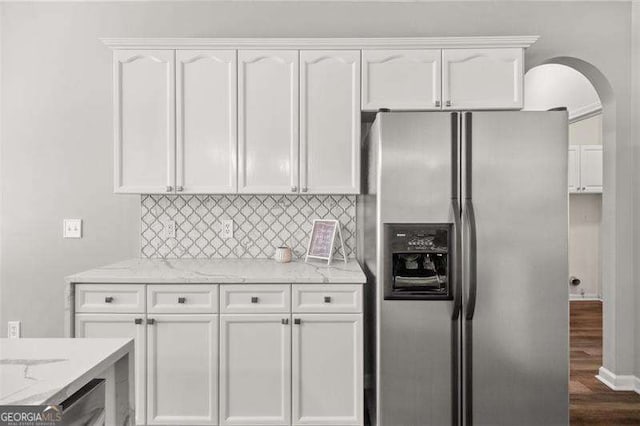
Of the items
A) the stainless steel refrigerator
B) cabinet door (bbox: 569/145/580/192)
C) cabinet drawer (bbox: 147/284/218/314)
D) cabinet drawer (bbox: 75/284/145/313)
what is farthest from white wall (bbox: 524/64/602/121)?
cabinet drawer (bbox: 75/284/145/313)

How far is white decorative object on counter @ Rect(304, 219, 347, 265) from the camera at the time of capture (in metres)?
2.59

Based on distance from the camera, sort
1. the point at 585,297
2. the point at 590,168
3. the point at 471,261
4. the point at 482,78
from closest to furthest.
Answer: the point at 471,261 → the point at 482,78 → the point at 590,168 → the point at 585,297

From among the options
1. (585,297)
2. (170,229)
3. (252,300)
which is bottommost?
(585,297)

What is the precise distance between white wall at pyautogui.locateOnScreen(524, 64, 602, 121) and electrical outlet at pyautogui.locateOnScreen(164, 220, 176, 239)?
3.71 m

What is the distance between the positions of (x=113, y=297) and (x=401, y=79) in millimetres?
2075

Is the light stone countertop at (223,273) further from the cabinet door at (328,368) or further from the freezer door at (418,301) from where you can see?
the freezer door at (418,301)

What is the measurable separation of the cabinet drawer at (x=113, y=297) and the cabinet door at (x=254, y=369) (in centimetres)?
48

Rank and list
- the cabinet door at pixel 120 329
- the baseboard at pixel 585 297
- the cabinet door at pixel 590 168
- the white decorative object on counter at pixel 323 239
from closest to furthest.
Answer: the cabinet door at pixel 120 329, the white decorative object on counter at pixel 323 239, the cabinet door at pixel 590 168, the baseboard at pixel 585 297

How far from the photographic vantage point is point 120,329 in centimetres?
214

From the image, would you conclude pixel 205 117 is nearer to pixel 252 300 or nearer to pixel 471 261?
pixel 252 300

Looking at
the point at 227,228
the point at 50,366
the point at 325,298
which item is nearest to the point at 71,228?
the point at 227,228

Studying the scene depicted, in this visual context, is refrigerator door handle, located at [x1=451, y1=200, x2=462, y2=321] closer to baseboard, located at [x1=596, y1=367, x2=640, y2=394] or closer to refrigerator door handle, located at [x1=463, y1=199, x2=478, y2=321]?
refrigerator door handle, located at [x1=463, y1=199, x2=478, y2=321]

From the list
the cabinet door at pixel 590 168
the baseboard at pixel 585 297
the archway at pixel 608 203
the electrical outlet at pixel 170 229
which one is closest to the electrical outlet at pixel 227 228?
the electrical outlet at pixel 170 229

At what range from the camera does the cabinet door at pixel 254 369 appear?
2.14 m
